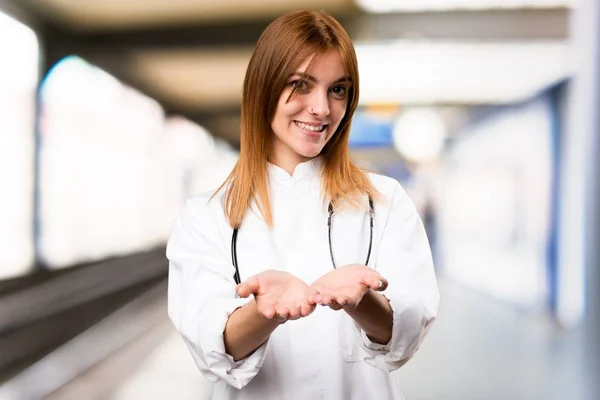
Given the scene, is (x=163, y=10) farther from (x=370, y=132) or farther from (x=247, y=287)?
(x=247, y=287)

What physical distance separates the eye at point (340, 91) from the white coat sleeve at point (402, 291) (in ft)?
0.68

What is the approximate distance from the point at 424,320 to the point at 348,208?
0.25 m

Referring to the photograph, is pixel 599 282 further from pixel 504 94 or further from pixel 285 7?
pixel 285 7

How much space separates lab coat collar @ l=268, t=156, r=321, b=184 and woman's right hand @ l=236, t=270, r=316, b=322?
13.4 inches

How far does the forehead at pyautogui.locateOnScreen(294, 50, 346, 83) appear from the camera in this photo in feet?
4.27

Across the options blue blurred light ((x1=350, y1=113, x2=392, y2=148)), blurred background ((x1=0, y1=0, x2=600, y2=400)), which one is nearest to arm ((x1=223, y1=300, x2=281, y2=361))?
blurred background ((x1=0, y1=0, x2=600, y2=400))

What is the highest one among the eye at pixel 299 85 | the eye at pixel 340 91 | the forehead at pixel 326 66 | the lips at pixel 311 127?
the forehead at pixel 326 66

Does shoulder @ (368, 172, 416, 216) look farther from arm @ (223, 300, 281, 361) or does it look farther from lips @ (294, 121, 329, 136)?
arm @ (223, 300, 281, 361)

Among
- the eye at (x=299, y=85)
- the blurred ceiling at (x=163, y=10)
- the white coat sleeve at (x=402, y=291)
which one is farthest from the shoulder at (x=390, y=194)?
the blurred ceiling at (x=163, y=10)

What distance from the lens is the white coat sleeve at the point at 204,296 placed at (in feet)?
3.95

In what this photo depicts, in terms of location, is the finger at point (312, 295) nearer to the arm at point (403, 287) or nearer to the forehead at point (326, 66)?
the arm at point (403, 287)

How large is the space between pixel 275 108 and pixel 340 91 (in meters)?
0.12

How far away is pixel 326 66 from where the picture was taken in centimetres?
130

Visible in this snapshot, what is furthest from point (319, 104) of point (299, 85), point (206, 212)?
point (206, 212)
